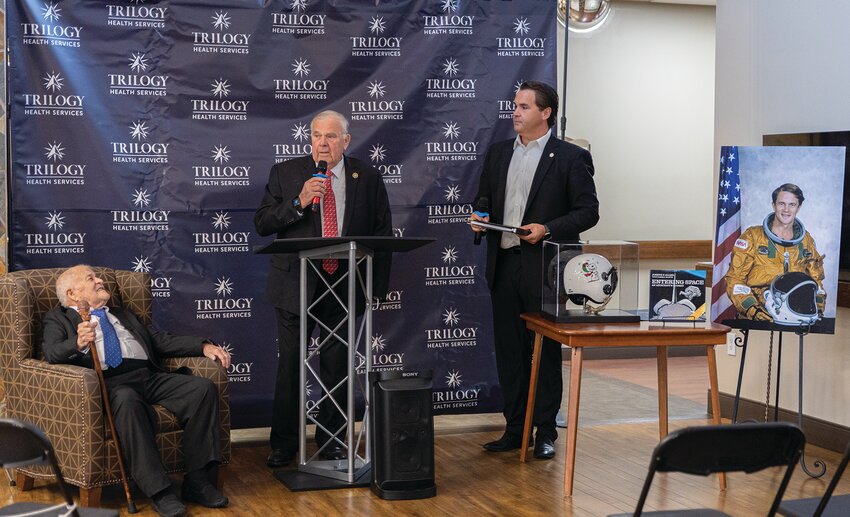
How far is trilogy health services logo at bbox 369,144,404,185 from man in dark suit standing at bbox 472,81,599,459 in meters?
0.58

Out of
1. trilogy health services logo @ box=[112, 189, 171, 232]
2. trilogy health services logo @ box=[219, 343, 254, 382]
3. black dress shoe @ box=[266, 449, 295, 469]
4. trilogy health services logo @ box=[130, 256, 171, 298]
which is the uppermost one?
trilogy health services logo @ box=[112, 189, 171, 232]

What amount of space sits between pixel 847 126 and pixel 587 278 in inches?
68.1

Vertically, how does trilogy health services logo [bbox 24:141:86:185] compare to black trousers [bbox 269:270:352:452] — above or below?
above

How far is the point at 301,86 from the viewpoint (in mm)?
5547

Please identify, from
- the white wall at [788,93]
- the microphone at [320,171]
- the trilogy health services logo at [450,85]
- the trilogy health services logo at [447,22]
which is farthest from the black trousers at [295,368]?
the white wall at [788,93]

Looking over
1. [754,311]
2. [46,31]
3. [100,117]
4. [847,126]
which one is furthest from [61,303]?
[847,126]

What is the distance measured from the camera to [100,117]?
5.24 m

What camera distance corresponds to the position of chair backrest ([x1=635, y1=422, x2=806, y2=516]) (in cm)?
233

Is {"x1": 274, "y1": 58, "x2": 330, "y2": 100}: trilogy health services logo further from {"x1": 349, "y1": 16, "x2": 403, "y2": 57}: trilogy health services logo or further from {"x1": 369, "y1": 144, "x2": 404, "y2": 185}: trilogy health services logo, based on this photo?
{"x1": 369, "y1": 144, "x2": 404, "y2": 185}: trilogy health services logo

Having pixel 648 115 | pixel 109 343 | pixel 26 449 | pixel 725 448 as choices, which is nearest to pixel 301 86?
pixel 109 343

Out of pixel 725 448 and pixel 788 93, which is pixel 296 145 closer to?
pixel 788 93

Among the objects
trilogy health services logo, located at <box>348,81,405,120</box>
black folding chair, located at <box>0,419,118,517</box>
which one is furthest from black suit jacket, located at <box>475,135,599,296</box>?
black folding chair, located at <box>0,419,118,517</box>

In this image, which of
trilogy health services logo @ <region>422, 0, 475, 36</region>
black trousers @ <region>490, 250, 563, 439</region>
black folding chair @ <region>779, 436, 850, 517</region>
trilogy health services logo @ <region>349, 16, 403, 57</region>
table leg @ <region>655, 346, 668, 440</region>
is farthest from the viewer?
trilogy health services logo @ <region>422, 0, 475, 36</region>

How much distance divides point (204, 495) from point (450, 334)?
6.48 ft
